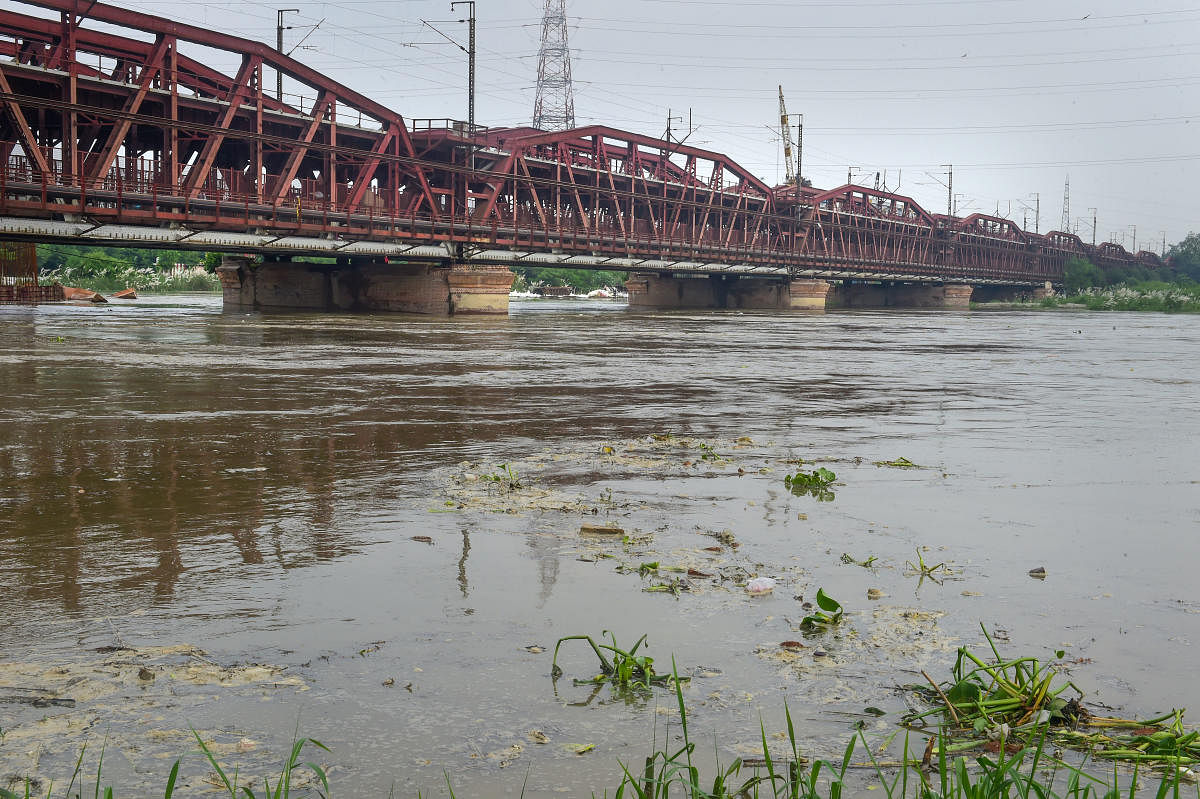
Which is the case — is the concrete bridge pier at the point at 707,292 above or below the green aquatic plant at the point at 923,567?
above

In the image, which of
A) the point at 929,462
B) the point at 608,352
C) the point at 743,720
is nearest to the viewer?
the point at 743,720

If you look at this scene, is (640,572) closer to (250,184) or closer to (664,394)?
(664,394)

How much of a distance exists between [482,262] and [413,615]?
48.7m

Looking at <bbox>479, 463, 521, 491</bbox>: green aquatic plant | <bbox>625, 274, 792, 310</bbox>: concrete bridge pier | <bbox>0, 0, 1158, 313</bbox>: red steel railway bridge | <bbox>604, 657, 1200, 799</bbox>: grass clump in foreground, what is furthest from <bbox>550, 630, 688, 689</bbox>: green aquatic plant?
<bbox>625, 274, 792, 310</bbox>: concrete bridge pier

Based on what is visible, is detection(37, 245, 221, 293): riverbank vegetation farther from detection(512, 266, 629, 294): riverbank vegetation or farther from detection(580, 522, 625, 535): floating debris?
detection(580, 522, 625, 535): floating debris

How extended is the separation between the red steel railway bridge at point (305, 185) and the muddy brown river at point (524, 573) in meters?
28.6

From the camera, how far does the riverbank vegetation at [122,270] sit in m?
77.8

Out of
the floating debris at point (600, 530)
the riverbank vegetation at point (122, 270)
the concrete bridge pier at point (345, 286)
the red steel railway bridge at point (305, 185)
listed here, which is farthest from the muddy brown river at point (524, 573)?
the riverbank vegetation at point (122, 270)

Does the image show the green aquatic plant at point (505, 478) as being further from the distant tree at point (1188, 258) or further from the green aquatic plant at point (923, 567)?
the distant tree at point (1188, 258)

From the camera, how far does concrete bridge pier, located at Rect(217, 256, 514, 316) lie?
4950 cm

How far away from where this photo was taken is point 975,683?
343cm

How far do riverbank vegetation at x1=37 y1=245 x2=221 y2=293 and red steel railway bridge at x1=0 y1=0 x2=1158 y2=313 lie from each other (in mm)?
18350

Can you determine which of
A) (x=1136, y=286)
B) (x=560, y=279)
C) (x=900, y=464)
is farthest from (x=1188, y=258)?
(x=900, y=464)

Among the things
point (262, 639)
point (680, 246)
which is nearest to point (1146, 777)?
point (262, 639)
